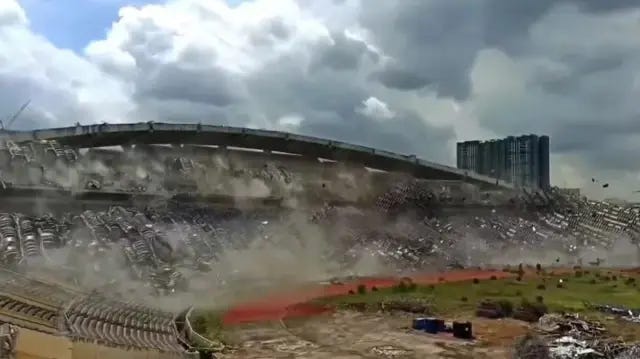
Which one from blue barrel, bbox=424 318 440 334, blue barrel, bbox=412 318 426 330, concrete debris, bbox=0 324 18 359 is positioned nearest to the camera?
concrete debris, bbox=0 324 18 359

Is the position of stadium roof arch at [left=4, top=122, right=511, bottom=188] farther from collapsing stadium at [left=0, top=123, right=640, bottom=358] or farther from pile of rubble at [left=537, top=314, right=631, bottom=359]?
pile of rubble at [left=537, top=314, right=631, bottom=359]

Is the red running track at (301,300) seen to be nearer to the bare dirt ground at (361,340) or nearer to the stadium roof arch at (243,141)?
the bare dirt ground at (361,340)

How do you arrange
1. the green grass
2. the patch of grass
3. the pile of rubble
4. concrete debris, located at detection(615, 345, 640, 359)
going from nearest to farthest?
1. concrete debris, located at detection(615, 345, 640, 359)
2. the pile of rubble
3. the patch of grass
4. the green grass

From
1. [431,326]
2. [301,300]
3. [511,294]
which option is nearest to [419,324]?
[431,326]

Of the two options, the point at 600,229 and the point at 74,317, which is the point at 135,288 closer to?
the point at 74,317

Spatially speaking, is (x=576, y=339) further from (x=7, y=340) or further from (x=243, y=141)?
(x=243, y=141)

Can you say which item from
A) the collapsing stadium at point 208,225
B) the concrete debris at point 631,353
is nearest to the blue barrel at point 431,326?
the concrete debris at point 631,353

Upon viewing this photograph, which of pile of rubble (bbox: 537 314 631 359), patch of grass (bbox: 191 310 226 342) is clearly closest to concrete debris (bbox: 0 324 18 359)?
patch of grass (bbox: 191 310 226 342)
